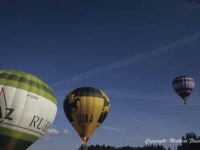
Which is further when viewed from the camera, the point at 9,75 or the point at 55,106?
the point at 55,106

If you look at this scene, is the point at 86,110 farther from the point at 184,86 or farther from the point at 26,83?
the point at 184,86

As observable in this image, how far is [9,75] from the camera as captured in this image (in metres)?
28.9

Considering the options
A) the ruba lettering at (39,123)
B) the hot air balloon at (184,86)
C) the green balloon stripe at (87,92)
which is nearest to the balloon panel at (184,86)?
the hot air balloon at (184,86)

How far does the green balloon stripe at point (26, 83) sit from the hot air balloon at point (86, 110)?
13230 mm

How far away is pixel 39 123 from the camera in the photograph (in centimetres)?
2916

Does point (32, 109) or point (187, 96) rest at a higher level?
point (187, 96)

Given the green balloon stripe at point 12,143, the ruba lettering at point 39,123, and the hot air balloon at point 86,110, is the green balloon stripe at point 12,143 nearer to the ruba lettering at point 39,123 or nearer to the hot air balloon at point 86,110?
the ruba lettering at point 39,123

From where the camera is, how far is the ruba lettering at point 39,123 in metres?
28.5

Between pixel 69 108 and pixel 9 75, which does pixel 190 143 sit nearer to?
pixel 69 108

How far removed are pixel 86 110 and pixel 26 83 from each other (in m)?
15.7

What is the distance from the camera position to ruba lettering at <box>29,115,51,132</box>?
28483mm

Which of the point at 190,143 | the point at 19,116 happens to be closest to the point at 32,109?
the point at 19,116

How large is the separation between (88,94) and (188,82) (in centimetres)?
1929

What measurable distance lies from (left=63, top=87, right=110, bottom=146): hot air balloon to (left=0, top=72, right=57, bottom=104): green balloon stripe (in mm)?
Answer: 13230
